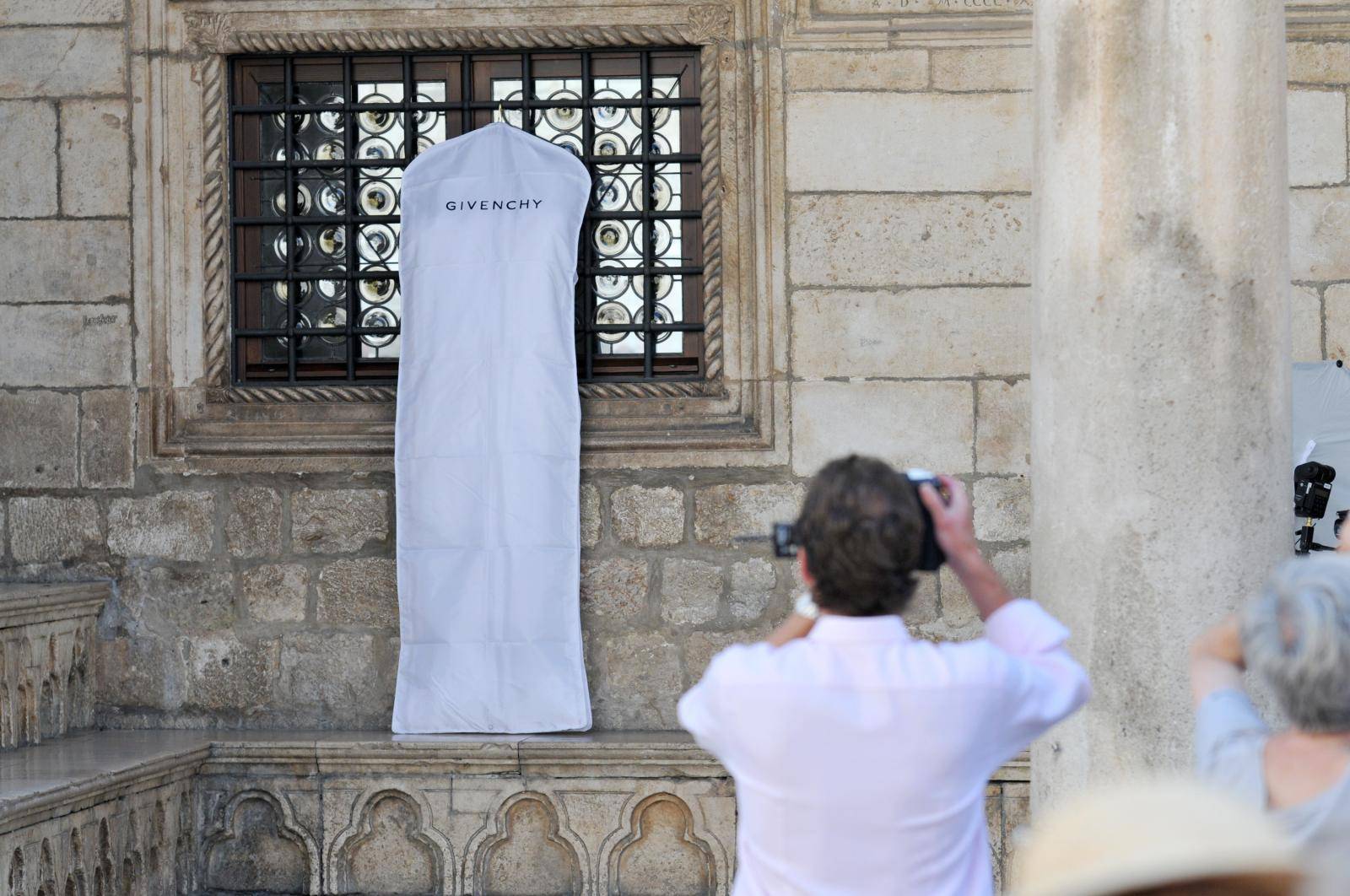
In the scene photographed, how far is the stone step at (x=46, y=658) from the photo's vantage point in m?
4.93

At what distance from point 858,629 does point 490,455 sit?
3623 mm

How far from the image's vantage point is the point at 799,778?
1812mm

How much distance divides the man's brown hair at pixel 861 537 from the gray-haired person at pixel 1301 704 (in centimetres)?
39

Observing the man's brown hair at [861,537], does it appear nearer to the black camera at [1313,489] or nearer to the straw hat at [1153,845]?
the straw hat at [1153,845]

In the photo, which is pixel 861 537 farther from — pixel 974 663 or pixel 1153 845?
pixel 1153 845

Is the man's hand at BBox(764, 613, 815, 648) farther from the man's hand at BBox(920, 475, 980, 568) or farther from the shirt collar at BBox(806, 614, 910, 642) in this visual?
the man's hand at BBox(920, 475, 980, 568)

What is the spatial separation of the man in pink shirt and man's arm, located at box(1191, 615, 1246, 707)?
0.18 meters

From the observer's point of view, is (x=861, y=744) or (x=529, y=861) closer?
(x=861, y=744)

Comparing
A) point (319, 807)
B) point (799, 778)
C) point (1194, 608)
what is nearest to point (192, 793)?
point (319, 807)

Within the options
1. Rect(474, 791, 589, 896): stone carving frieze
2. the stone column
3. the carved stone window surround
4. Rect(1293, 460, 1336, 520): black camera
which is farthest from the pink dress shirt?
the carved stone window surround

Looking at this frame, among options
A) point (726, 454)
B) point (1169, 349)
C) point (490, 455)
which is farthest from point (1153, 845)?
point (726, 454)

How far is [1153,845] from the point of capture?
3.31 feet

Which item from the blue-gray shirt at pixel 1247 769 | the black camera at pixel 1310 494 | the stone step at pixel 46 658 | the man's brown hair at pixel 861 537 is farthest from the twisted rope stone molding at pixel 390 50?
the blue-gray shirt at pixel 1247 769

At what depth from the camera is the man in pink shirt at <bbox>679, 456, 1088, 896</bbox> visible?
5.92ft
